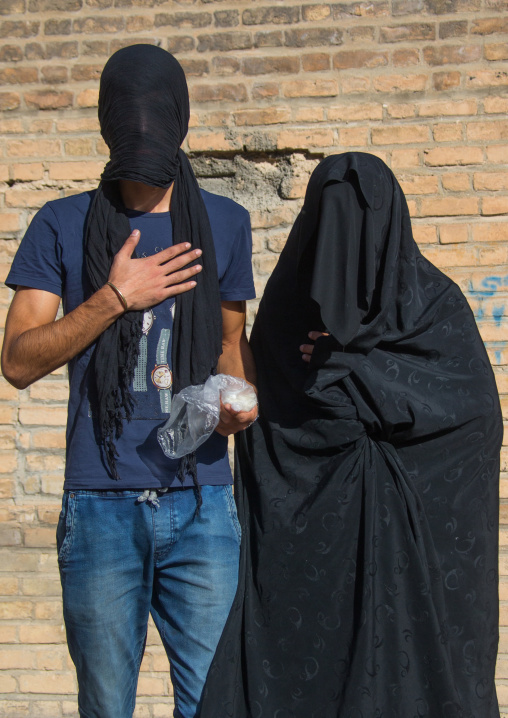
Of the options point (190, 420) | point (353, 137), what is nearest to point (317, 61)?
point (353, 137)

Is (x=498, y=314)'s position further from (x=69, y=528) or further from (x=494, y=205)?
(x=69, y=528)

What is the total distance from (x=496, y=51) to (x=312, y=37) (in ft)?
2.38

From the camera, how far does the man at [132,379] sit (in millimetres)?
1616

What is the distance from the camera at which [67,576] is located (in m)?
1.64

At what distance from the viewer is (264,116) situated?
2.86m

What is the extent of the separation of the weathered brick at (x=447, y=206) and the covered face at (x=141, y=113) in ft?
4.71

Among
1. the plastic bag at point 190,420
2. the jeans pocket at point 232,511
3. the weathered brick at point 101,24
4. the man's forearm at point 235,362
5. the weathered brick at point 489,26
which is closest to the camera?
the plastic bag at point 190,420

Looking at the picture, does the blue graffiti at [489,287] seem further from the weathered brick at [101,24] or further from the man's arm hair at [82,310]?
the weathered brick at [101,24]

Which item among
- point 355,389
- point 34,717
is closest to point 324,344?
point 355,389

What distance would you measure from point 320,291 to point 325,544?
2.00ft

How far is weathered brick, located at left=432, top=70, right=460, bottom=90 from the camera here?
110 inches

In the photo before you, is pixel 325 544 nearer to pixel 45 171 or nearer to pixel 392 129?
pixel 392 129

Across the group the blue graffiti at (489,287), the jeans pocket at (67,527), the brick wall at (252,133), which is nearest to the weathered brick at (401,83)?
the brick wall at (252,133)

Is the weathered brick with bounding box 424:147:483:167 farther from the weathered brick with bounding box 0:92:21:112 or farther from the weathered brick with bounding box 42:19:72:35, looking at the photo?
the weathered brick with bounding box 0:92:21:112
